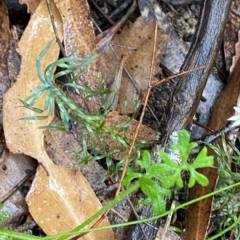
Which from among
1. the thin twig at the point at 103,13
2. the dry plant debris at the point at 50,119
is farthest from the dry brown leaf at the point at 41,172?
the thin twig at the point at 103,13

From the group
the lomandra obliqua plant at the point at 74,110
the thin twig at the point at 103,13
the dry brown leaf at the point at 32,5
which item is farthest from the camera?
the thin twig at the point at 103,13

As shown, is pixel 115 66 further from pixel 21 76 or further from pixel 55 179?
pixel 55 179

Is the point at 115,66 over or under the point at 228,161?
over

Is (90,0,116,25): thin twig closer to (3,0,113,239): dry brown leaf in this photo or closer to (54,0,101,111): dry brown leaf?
(54,0,101,111): dry brown leaf

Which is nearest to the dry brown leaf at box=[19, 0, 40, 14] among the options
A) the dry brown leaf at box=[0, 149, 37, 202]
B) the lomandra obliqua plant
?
the lomandra obliqua plant

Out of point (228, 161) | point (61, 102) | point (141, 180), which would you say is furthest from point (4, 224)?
point (228, 161)

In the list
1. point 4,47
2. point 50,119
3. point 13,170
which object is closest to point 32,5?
point 4,47

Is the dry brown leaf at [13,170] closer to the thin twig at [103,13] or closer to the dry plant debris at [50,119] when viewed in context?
the dry plant debris at [50,119]
